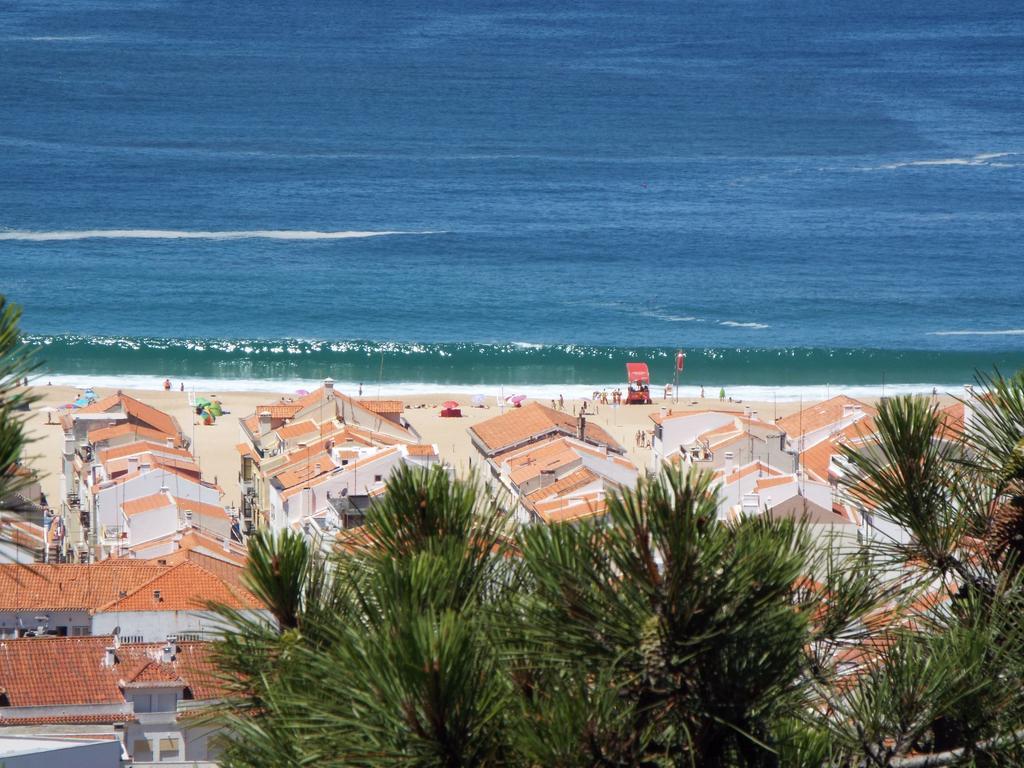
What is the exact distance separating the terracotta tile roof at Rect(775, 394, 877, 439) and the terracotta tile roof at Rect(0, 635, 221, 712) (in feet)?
69.7

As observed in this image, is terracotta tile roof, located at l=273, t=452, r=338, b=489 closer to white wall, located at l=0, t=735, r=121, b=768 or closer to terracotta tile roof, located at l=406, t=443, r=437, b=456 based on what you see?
terracotta tile roof, located at l=406, t=443, r=437, b=456

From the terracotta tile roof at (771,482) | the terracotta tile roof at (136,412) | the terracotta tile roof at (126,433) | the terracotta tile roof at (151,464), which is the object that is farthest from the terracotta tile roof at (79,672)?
the terracotta tile roof at (136,412)

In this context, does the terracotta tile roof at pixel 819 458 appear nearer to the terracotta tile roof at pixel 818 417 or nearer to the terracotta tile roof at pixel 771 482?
the terracotta tile roof at pixel 818 417

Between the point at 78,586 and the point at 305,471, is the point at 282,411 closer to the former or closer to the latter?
the point at 305,471

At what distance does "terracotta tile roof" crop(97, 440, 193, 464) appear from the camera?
36.8 metres

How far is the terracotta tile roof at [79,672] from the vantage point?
21.1 metres

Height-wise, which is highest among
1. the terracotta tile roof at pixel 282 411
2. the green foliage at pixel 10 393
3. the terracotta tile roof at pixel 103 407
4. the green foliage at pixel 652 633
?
the terracotta tile roof at pixel 103 407

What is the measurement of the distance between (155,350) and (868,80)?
10241 cm

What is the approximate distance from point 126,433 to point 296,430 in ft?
13.1

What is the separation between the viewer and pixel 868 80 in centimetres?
15300

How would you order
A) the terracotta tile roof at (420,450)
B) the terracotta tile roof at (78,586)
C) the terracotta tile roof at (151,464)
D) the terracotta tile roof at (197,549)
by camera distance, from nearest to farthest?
1. the terracotta tile roof at (78,586)
2. the terracotta tile roof at (197,549)
3. the terracotta tile roof at (151,464)
4. the terracotta tile roof at (420,450)

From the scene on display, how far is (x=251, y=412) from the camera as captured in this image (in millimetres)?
51531

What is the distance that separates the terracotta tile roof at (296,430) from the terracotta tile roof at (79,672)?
16.9 metres

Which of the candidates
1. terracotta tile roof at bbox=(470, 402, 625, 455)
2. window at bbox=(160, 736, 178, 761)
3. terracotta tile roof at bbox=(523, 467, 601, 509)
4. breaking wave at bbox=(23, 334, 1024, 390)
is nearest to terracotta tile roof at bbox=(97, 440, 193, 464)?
terracotta tile roof at bbox=(470, 402, 625, 455)
